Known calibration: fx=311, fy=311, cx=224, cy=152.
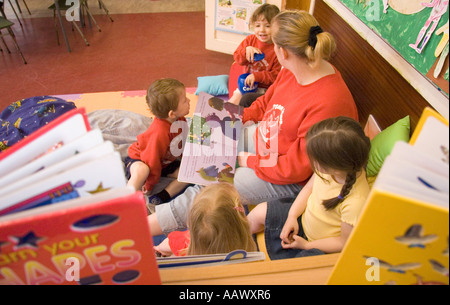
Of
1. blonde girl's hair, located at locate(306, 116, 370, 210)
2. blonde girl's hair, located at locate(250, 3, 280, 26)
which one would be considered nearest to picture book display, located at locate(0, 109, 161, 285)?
blonde girl's hair, located at locate(306, 116, 370, 210)

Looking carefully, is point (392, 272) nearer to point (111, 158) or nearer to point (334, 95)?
point (111, 158)

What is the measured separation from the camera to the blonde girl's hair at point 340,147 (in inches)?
38.8

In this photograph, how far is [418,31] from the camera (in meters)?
1.14

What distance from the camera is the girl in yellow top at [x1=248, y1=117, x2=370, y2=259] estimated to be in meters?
1.00

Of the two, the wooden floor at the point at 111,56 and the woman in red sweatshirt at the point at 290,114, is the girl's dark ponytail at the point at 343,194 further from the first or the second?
the wooden floor at the point at 111,56

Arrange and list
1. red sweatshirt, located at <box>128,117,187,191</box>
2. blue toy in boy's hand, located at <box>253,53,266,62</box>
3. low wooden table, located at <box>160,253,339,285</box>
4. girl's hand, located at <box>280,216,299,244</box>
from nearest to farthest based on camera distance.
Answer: low wooden table, located at <box>160,253,339,285</box>, girl's hand, located at <box>280,216,299,244</box>, red sweatshirt, located at <box>128,117,187,191</box>, blue toy in boy's hand, located at <box>253,53,266,62</box>

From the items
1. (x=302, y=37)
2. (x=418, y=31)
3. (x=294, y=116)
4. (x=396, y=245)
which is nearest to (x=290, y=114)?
(x=294, y=116)

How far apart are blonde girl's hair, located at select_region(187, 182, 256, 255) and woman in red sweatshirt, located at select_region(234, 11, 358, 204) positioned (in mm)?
427

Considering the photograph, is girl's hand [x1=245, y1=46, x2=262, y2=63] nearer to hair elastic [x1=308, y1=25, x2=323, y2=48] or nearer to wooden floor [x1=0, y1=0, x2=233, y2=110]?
wooden floor [x1=0, y1=0, x2=233, y2=110]

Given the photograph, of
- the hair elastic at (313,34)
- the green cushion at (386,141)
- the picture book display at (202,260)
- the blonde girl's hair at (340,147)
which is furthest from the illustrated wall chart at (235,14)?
the picture book display at (202,260)

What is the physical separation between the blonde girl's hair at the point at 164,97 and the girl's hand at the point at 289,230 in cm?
87

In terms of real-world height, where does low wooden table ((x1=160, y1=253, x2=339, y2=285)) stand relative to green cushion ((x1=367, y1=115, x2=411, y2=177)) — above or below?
above

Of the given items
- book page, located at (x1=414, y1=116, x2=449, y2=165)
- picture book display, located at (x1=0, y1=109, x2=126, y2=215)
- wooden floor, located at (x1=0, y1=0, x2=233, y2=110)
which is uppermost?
book page, located at (x1=414, y1=116, x2=449, y2=165)
